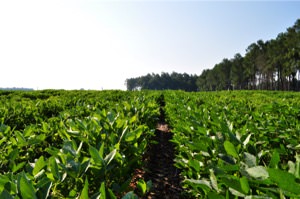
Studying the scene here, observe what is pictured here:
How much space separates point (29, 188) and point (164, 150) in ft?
28.1

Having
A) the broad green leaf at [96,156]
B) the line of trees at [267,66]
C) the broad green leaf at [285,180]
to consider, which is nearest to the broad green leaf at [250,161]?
the broad green leaf at [285,180]

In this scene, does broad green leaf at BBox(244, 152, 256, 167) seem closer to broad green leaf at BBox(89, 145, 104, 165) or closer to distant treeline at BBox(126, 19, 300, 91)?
broad green leaf at BBox(89, 145, 104, 165)

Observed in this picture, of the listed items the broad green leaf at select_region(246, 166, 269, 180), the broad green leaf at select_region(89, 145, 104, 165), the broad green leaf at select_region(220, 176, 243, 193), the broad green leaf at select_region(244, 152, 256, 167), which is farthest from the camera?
the broad green leaf at select_region(89, 145, 104, 165)

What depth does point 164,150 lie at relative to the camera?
31.5ft

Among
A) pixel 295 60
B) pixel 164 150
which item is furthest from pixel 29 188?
pixel 295 60

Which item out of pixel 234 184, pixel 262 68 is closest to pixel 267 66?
pixel 262 68

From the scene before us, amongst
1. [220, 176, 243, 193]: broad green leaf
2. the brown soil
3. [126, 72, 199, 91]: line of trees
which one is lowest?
the brown soil

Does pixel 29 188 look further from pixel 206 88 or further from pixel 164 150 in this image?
pixel 206 88

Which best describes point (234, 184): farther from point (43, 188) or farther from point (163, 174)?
point (163, 174)

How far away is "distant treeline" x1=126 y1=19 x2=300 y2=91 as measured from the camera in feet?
190

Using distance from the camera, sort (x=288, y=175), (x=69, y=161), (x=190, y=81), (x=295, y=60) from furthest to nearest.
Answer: (x=190, y=81) < (x=295, y=60) < (x=69, y=161) < (x=288, y=175)

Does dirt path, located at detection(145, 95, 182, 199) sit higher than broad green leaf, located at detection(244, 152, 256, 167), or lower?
lower

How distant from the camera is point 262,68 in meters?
72.4

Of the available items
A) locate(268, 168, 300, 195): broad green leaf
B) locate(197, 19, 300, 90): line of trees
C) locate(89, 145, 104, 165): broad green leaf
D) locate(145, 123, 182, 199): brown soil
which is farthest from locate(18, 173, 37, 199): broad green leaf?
locate(197, 19, 300, 90): line of trees
